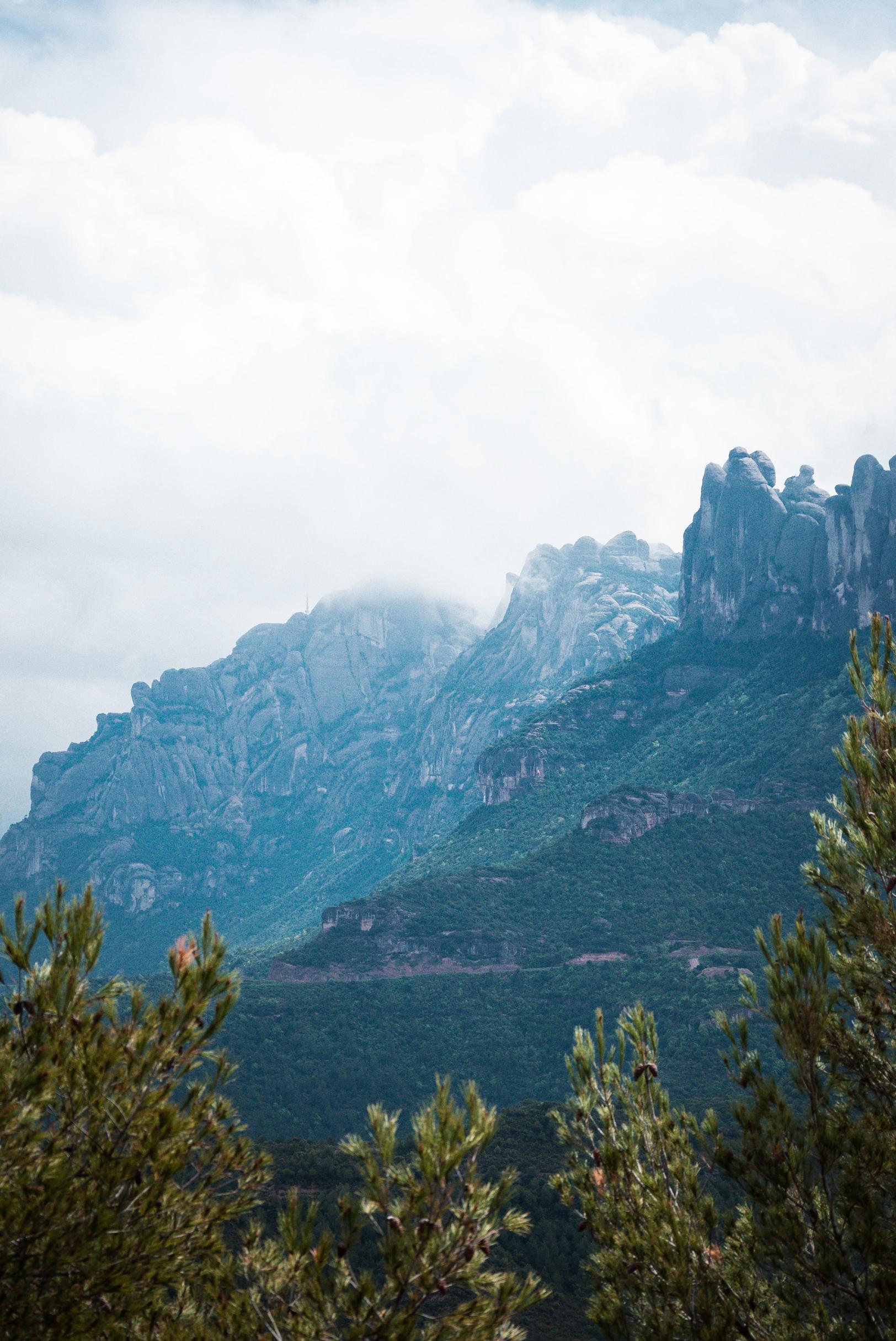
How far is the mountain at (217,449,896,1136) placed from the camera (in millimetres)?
86625

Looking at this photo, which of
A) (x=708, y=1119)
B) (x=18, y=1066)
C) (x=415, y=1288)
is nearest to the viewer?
(x=415, y=1288)

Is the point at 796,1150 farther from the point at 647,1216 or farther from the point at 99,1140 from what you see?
the point at 99,1140

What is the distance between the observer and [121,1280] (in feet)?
29.5

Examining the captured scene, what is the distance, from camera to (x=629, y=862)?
117125 mm

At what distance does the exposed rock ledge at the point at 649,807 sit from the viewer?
11788 cm

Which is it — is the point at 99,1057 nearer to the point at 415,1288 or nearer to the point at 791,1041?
the point at 415,1288

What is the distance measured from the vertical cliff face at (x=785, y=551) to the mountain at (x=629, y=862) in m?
0.38

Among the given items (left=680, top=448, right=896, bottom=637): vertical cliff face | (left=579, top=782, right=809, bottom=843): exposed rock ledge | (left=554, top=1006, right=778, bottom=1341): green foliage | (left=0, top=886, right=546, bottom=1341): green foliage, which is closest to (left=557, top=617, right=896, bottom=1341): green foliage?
(left=554, top=1006, right=778, bottom=1341): green foliage

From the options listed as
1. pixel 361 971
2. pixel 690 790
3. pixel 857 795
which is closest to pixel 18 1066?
pixel 857 795

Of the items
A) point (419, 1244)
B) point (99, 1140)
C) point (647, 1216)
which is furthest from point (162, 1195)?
point (647, 1216)

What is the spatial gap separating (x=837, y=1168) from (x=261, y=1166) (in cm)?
657

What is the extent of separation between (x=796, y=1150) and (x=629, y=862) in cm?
10920

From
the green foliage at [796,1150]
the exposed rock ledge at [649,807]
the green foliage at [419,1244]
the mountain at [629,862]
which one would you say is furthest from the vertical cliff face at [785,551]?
the green foliage at [419,1244]

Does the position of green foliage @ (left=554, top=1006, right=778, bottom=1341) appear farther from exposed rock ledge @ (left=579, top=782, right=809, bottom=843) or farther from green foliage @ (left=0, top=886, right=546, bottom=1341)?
exposed rock ledge @ (left=579, top=782, right=809, bottom=843)
